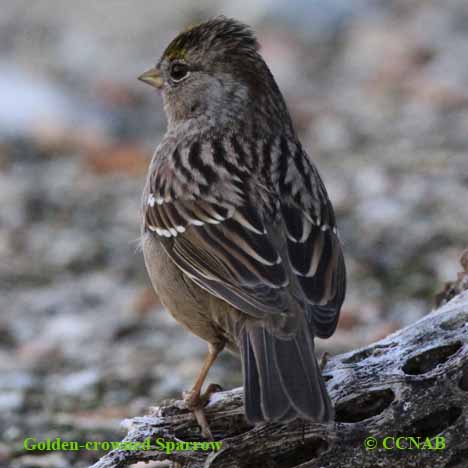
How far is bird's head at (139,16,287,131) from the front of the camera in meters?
5.16

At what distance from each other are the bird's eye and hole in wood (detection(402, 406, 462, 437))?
2.33 meters

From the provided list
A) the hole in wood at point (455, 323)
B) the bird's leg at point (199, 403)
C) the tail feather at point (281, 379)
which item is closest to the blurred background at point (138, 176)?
the bird's leg at point (199, 403)

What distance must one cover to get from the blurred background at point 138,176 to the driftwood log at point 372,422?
113cm

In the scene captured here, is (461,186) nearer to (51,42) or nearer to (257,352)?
(257,352)

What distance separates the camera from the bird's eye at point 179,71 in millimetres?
5332

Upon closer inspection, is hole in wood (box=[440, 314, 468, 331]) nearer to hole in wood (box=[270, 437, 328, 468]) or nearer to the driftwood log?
the driftwood log

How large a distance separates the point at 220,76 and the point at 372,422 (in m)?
2.18

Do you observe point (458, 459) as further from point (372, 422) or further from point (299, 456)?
point (299, 456)

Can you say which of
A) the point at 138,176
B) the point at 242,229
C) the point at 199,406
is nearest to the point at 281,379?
the point at 199,406

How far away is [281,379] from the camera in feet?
11.9

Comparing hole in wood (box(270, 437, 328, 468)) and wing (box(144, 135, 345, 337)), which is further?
wing (box(144, 135, 345, 337))

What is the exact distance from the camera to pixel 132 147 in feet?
27.1

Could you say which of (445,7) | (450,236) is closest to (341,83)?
(445,7)

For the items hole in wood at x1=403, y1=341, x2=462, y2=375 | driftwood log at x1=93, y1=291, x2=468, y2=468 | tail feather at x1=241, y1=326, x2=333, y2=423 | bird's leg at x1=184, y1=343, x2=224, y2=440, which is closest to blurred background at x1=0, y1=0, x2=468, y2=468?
bird's leg at x1=184, y1=343, x2=224, y2=440
